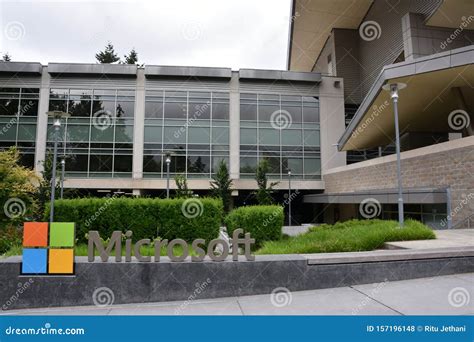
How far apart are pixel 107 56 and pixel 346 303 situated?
57.5m

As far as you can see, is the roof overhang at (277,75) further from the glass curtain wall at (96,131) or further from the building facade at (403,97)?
the glass curtain wall at (96,131)

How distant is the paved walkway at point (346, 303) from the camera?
206 inches

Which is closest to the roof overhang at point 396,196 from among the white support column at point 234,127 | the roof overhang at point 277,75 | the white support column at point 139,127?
the white support column at point 234,127

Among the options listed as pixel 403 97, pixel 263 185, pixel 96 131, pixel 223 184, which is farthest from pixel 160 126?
pixel 403 97

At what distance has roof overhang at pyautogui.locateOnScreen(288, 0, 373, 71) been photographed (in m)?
32.2

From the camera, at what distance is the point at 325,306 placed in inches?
220

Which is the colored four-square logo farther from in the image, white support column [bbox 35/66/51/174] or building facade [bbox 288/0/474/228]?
white support column [bbox 35/66/51/174]

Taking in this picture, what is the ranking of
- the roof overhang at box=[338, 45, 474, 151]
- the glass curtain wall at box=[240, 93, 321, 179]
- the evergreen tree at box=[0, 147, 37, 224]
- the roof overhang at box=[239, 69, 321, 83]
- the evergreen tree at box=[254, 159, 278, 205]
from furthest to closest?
the roof overhang at box=[239, 69, 321, 83]
the glass curtain wall at box=[240, 93, 321, 179]
the evergreen tree at box=[254, 159, 278, 205]
the roof overhang at box=[338, 45, 474, 151]
the evergreen tree at box=[0, 147, 37, 224]

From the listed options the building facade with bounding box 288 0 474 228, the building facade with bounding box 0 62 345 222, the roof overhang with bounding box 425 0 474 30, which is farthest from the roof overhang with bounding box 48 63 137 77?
the roof overhang with bounding box 425 0 474 30

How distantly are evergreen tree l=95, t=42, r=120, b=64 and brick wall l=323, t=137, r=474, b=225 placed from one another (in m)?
45.4

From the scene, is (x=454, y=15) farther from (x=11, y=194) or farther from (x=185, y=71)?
(x=11, y=194)

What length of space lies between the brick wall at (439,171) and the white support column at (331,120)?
10.2 metres

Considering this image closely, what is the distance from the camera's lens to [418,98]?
63.6 feet

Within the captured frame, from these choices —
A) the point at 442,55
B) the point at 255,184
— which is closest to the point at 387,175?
the point at 442,55
